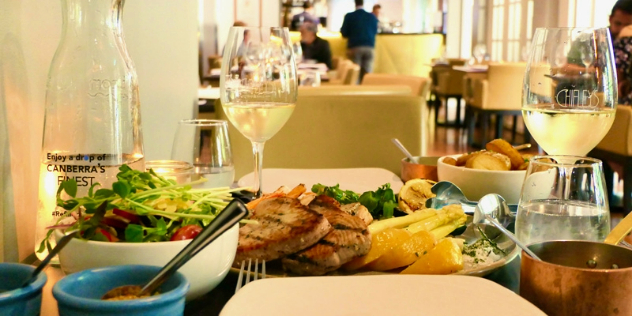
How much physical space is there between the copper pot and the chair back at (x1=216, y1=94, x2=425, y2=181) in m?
1.65

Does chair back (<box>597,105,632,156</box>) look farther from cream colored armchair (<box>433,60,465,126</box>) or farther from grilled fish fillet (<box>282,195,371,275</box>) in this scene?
cream colored armchair (<box>433,60,465,126</box>)

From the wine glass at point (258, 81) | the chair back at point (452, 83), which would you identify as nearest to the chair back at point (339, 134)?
the wine glass at point (258, 81)

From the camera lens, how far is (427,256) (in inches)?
25.3

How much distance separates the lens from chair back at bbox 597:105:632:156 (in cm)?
384

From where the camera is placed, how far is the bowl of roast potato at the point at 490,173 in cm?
98

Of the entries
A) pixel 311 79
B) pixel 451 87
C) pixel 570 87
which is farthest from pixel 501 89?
pixel 570 87

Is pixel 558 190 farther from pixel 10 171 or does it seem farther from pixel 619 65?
pixel 619 65

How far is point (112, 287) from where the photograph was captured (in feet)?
1.63

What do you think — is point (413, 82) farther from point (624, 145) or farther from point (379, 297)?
point (379, 297)

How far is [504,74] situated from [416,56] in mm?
4331

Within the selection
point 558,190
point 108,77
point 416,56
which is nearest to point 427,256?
point 558,190

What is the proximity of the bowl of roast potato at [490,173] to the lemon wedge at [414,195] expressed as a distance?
67mm

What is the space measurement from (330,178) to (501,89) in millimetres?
5911

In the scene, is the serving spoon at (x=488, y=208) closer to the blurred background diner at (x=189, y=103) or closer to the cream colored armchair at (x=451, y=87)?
the blurred background diner at (x=189, y=103)
